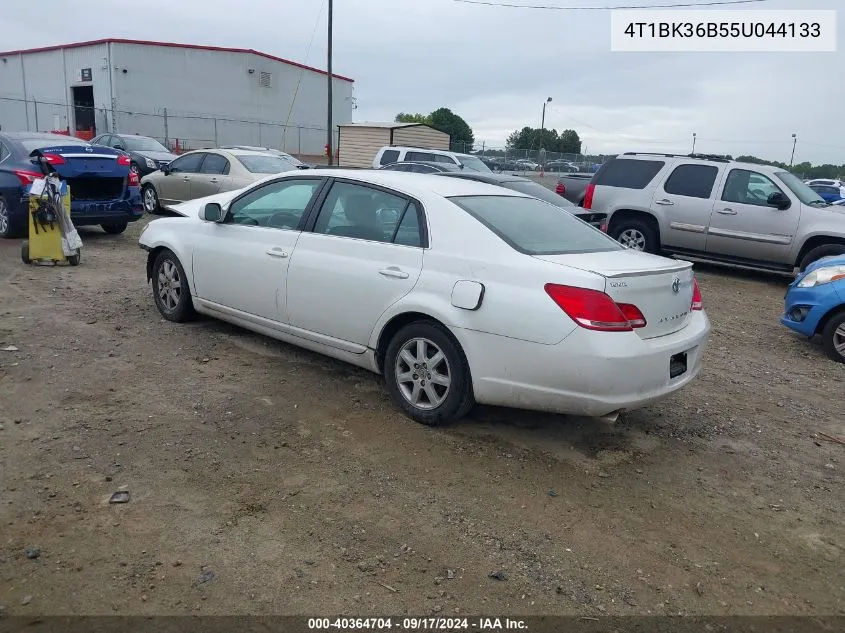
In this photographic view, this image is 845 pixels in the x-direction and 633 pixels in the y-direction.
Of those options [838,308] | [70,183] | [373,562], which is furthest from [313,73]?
[373,562]

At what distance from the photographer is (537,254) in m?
4.12

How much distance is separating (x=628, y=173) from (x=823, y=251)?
3.33 metres

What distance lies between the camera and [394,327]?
4.56 meters

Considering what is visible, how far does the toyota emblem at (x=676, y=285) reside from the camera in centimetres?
417

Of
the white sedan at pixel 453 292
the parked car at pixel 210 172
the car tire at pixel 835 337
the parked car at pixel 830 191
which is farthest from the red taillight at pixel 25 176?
the parked car at pixel 830 191

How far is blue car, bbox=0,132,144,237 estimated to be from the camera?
981 cm

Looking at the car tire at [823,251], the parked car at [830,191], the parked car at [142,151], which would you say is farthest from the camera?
the parked car at [830,191]

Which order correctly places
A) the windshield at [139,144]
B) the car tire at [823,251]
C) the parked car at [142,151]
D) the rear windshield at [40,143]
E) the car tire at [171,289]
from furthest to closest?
the windshield at [139,144], the parked car at [142,151], the rear windshield at [40,143], the car tire at [823,251], the car tire at [171,289]

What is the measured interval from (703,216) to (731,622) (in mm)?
9306

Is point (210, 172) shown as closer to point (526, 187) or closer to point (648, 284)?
point (526, 187)

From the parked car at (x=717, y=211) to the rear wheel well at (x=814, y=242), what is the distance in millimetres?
13

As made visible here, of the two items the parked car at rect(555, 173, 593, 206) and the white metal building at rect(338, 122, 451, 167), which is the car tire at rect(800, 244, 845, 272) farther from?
the white metal building at rect(338, 122, 451, 167)

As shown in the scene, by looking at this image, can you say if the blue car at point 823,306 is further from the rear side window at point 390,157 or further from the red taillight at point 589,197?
the rear side window at point 390,157

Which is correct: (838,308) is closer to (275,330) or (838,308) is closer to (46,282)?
(275,330)
